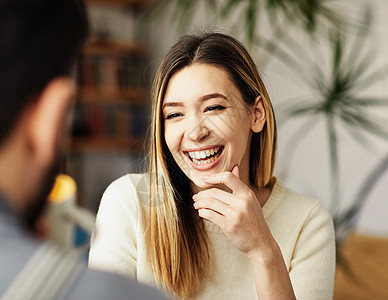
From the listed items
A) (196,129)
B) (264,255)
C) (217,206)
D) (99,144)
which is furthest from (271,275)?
(99,144)

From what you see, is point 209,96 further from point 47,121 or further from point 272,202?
point 47,121

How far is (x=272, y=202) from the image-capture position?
97cm

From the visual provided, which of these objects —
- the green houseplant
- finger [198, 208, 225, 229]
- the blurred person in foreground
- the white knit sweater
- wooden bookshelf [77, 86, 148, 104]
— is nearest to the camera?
the blurred person in foreground

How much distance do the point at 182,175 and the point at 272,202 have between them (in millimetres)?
219

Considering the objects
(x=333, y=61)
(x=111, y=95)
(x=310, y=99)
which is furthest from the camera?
(x=111, y=95)

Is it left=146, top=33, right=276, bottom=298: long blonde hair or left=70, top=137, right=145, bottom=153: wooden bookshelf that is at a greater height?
left=70, top=137, right=145, bottom=153: wooden bookshelf

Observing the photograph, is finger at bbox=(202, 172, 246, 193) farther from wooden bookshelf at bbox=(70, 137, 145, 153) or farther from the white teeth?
wooden bookshelf at bbox=(70, 137, 145, 153)

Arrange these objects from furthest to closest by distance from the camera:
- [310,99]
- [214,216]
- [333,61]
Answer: [310,99], [333,61], [214,216]

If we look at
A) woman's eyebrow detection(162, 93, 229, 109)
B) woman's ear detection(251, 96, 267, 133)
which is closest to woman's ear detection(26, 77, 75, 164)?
woman's eyebrow detection(162, 93, 229, 109)

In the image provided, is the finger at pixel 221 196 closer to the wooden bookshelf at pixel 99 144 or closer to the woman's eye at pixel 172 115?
the woman's eye at pixel 172 115

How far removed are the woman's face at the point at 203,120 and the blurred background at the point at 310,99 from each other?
897 millimetres

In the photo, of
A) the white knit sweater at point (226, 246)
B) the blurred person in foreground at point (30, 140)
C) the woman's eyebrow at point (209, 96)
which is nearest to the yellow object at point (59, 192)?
the blurred person in foreground at point (30, 140)

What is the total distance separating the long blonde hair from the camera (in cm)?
80

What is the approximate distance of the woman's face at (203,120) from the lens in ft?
2.52
